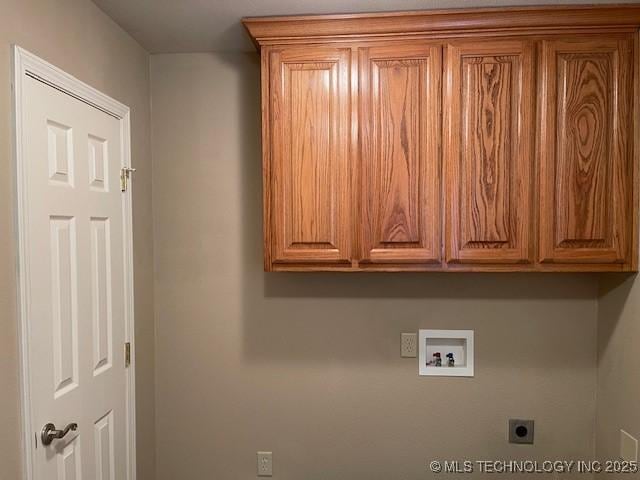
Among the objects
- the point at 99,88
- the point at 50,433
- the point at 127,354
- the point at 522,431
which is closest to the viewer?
the point at 50,433

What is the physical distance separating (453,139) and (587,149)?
1.69 ft

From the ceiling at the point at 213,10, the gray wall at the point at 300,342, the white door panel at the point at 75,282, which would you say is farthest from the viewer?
the gray wall at the point at 300,342

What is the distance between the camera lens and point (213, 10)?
5.85 feet

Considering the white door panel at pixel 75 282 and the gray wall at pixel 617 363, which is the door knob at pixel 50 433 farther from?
the gray wall at pixel 617 363

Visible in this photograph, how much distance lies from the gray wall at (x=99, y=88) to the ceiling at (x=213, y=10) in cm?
9

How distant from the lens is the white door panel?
4.51ft

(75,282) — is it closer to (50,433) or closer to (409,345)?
(50,433)

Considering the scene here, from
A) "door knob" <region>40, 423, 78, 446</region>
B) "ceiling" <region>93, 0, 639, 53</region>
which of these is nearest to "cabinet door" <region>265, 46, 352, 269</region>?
"ceiling" <region>93, 0, 639, 53</region>

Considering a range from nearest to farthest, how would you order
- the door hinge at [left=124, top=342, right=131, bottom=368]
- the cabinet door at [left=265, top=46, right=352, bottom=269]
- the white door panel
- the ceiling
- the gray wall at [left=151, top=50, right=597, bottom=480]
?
1. the white door panel
2. the ceiling
3. the cabinet door at [left=265, top=46, right=352, bottom=269]
4. the door hinge at [left=124, top=342, right=131, bottom=368]
5. the gray wall at [left=151, top=50, right=597, bottom=480]

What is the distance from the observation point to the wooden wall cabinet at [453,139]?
1.77m

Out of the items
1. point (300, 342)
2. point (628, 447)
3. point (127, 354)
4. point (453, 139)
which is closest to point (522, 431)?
point (628, 447)

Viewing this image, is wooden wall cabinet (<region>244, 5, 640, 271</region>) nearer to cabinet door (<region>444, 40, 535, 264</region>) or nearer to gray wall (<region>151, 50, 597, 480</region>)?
cabinet door (<region>444, 40, 535, 264</region>)

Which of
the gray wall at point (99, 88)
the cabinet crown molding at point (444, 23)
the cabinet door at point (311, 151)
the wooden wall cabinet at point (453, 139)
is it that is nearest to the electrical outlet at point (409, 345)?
the wooden wall cabinet at point (453, 139)

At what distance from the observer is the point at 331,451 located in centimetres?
224
